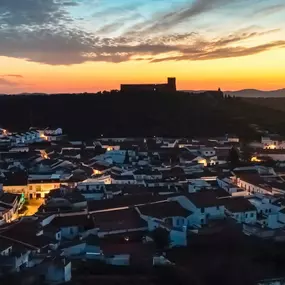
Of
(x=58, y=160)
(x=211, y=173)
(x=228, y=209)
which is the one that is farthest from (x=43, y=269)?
(x=58, y=160)

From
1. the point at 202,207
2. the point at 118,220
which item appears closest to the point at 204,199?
the point at 202,207

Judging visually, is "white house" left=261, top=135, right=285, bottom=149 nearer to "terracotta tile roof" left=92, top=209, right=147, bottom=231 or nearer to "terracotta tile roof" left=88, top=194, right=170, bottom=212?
"terracotta tile roof" left=88, top=194, right=170, bottom=212

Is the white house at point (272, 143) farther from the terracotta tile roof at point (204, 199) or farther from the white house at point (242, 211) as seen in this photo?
the terracotta tile roof at point (204, 199)

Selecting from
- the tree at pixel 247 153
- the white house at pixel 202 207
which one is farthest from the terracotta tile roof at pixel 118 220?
the tree at pixel 247 153

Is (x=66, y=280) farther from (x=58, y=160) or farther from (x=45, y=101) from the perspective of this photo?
(x=45, y=101)

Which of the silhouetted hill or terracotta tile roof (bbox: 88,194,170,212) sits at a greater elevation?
the silhouetted hill

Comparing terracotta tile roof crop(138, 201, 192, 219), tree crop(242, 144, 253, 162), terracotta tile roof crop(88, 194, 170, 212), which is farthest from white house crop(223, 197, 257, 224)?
tree crop(242, 144, 253, 162)
